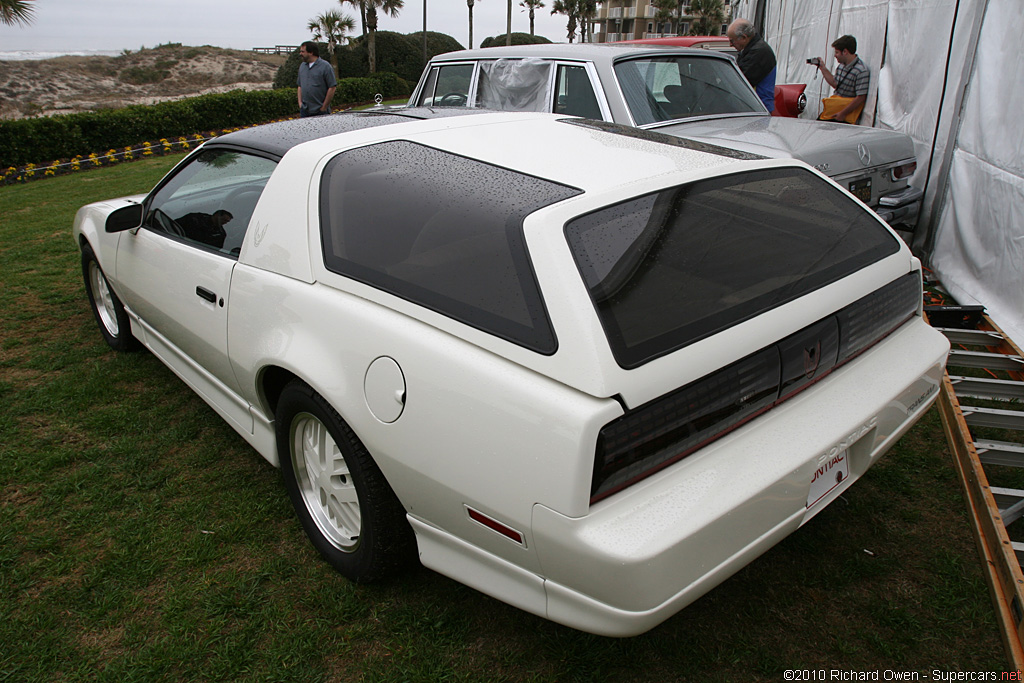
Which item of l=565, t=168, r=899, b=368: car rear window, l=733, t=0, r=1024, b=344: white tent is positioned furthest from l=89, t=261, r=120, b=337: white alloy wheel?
l=733, t=0, r=1024, b=344: white tent

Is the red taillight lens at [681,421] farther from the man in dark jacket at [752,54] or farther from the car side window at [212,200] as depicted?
the man in dark jacket at [752,54]

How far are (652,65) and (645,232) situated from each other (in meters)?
3.80

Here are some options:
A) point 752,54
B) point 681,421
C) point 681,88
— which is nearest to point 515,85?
point 681,88

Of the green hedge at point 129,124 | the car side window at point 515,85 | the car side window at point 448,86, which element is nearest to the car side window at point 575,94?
the car side window at point 515,85

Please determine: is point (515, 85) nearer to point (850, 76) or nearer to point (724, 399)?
point (850, 76)

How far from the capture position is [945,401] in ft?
10.4

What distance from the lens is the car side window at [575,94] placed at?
5082 mm

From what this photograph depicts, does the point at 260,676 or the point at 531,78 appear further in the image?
the point at 531,78

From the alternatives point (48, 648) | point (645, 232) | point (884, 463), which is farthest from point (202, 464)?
point (884, 463)

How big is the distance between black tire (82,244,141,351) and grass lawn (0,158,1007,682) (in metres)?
0.94

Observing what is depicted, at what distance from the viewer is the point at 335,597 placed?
7.66ft

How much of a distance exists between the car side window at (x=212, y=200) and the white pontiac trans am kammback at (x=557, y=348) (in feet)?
0.10

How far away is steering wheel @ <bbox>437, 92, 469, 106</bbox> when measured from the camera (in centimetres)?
632

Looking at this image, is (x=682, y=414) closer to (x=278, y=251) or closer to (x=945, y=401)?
(x=278, y=251)
